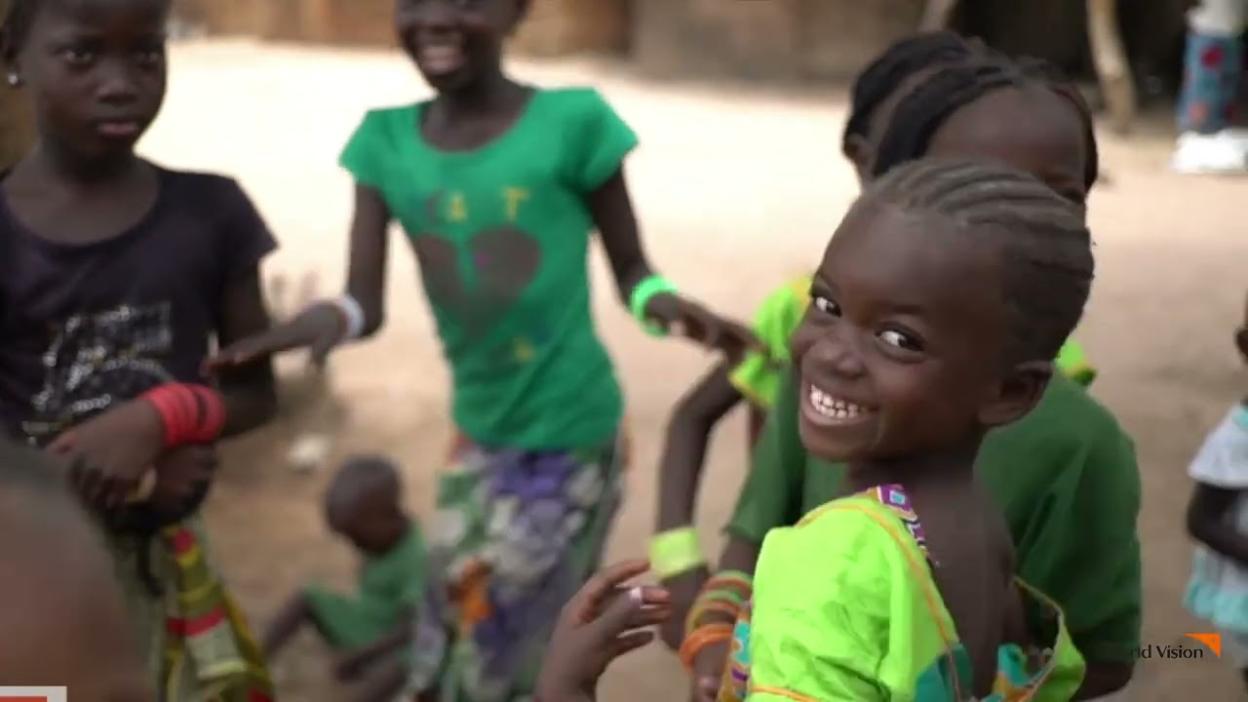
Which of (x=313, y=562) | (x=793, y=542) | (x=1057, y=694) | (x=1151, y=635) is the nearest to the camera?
(x=793, y=542)

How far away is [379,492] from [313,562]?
922 millimetres

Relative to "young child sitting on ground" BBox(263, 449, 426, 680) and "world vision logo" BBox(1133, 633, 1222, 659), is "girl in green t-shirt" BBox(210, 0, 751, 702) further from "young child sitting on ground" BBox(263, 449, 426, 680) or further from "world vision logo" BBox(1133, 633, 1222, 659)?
"world vision logo" BBox(1133, 633, 1222, 659)

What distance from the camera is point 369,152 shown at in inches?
108

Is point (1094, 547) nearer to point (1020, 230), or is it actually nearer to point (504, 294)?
point (1020, 230)

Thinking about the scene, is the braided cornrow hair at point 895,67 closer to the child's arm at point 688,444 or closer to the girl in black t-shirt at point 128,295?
the child's arm at point 688,444

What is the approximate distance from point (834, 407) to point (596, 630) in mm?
328

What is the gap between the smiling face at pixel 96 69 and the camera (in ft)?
6.93

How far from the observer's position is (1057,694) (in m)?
→ 1.61

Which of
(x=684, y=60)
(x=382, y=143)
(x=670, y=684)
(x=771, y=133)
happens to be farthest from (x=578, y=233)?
(x=684, y=60)

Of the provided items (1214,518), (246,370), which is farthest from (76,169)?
(1214,518)

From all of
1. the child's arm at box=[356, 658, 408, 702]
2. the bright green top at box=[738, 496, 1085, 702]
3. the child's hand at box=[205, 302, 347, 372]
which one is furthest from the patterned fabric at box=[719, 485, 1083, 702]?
the child's arm at box=[356, 658, 408, 702]

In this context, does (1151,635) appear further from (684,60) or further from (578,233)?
(684,60)

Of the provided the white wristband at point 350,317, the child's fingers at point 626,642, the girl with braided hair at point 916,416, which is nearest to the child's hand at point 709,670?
the child's fingers at point 626,642

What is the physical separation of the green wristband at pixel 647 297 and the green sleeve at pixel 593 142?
0.66 feet
